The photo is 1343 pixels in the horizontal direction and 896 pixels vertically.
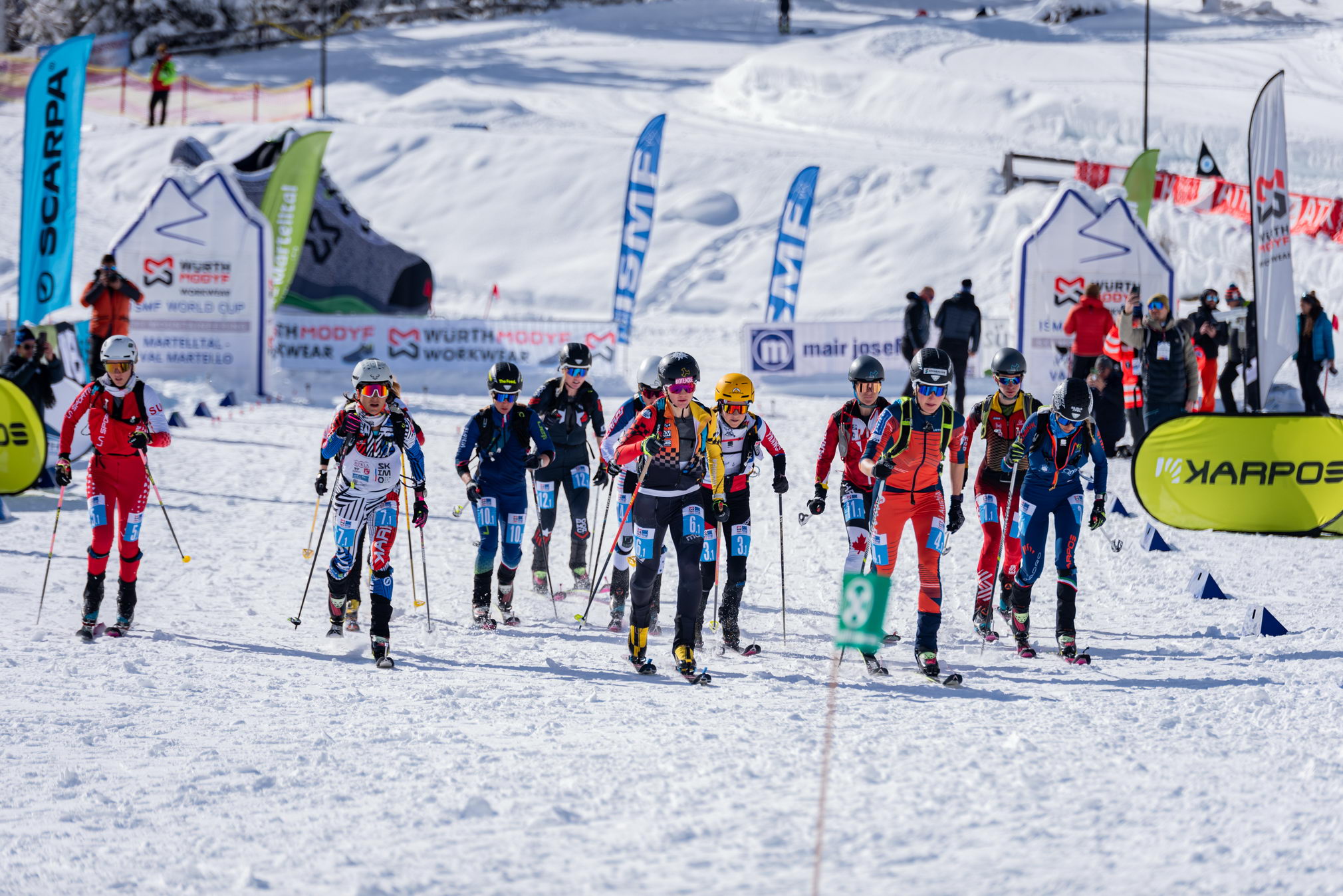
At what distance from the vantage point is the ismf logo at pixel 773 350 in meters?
20.4

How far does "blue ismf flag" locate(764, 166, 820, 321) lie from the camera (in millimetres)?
21672

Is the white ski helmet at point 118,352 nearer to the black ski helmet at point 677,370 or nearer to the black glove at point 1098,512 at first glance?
the black ski helmet at point 677,370

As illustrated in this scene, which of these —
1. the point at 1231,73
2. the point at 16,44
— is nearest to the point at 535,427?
the point at 1231,73

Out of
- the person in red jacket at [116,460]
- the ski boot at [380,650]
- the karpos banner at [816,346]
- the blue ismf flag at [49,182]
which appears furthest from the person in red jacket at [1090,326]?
the blue ismf flag at [49,182]

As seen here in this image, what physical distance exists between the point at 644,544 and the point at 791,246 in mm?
14937

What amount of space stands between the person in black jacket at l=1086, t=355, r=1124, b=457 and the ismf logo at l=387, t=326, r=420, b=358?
35.6 ft

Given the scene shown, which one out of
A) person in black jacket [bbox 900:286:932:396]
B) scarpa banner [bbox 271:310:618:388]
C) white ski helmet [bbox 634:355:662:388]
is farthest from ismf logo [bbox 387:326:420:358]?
white ski helmet [bbox 634:355:662:388]

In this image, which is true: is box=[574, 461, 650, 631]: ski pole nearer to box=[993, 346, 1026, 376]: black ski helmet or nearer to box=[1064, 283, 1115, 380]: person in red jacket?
box=[993, 346, 1026, 376]: black ski helmet

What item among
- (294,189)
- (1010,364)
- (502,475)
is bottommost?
(502,475)

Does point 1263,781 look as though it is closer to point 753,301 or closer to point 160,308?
point 160,308

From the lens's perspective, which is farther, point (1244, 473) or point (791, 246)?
point (791, 246)

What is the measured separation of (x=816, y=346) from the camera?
20469 mm

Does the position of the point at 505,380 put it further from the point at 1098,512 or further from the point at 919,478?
the point at 1098,512

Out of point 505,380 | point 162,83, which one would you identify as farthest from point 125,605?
point 162,83
